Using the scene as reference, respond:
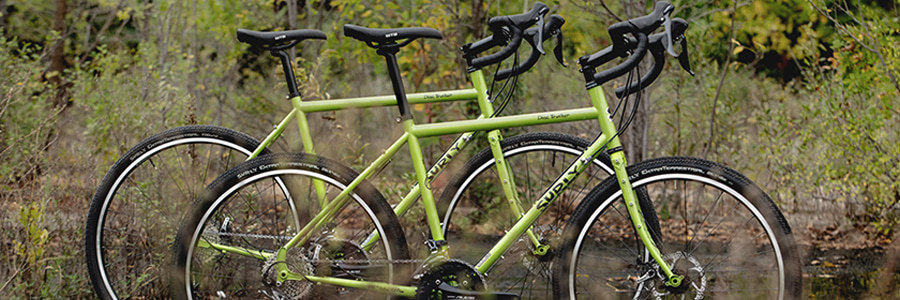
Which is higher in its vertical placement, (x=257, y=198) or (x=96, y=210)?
(x=257, y=198)


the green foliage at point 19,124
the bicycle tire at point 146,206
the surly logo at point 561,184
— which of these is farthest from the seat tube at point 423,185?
the green foliage at point 19,124

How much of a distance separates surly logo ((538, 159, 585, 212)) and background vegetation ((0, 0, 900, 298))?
1.33 metres

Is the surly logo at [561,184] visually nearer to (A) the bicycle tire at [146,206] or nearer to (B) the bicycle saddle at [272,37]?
(B) the bicycle saddle at [272,37]

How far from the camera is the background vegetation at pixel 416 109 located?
3629 mm

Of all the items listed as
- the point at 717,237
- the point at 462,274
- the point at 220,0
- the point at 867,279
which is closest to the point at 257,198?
the point at 462,274

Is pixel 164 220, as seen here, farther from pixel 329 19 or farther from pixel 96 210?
pixel 329 19

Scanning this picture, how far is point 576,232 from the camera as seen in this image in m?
2.47

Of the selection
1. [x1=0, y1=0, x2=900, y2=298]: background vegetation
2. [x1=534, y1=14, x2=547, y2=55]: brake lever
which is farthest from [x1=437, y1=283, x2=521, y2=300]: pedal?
[x1=0, y1=0, x2=900, y2=298]: background vegetation

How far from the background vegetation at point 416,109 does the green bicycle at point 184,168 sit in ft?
0.74

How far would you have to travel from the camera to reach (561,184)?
8.48 feet

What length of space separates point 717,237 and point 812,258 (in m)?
0.98

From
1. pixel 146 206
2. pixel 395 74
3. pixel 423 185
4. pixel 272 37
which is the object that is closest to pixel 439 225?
pixel 423 185

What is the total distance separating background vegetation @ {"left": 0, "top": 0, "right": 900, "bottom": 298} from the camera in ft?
11.9

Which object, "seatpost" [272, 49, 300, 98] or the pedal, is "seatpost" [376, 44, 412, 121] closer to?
"seatpost" [272, 49, 300, 98]
